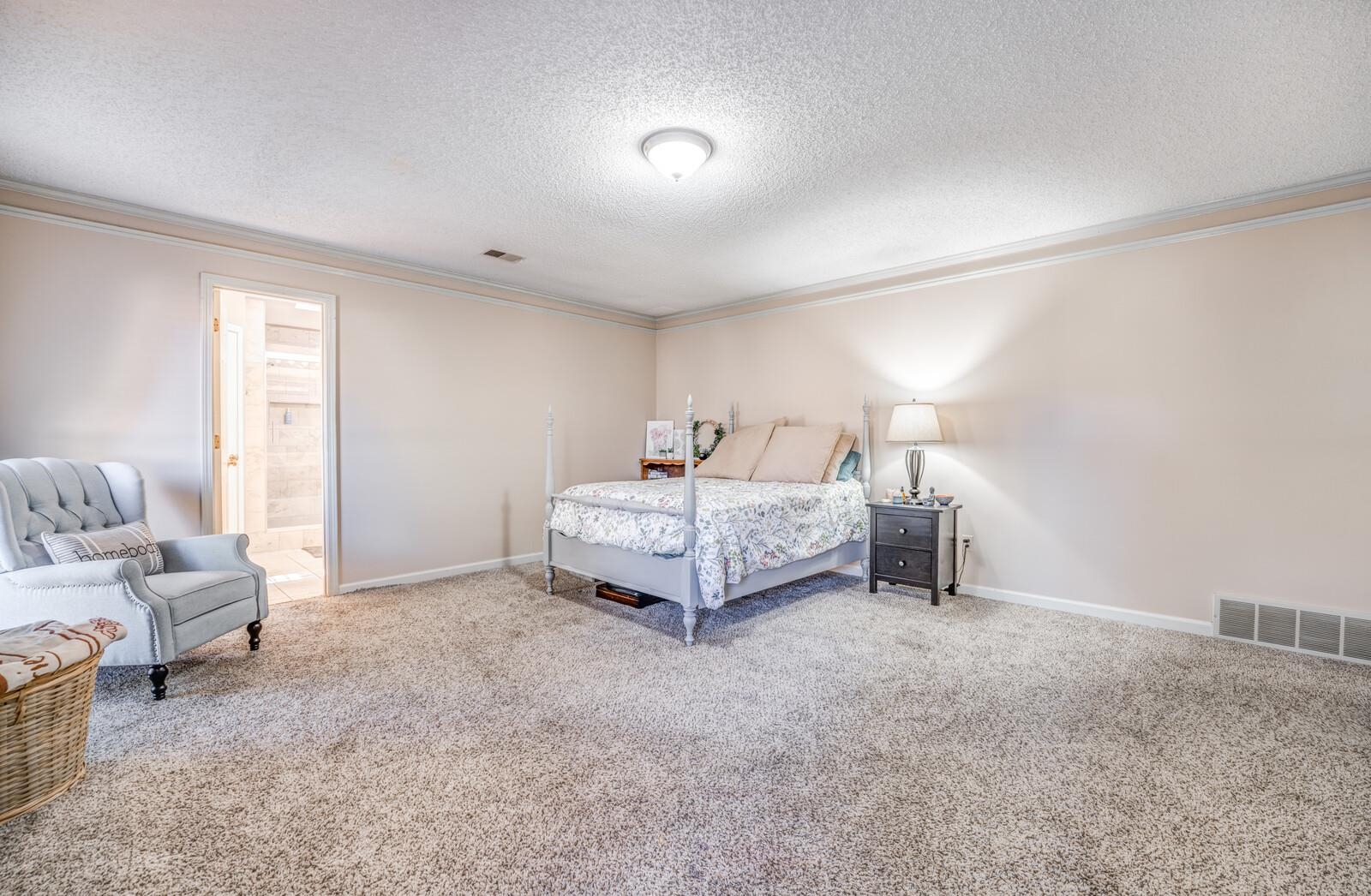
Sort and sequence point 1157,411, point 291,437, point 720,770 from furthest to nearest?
point 291,437 < point 1157,411 < point 720,770

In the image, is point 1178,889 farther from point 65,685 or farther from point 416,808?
point 65,685

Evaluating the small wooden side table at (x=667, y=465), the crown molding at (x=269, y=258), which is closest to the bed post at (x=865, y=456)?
the small wooden side table at (x=667, y=465)

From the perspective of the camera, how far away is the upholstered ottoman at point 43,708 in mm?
1685

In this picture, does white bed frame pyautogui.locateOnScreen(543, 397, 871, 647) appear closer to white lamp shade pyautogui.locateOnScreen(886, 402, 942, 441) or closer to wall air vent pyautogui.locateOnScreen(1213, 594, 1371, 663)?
white lamp shade pyautogui.locateOnScreen(886, 402, 942, 441)

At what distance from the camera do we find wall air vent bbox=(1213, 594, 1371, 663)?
9.59 ft

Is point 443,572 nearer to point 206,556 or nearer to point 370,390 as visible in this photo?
point 370,390

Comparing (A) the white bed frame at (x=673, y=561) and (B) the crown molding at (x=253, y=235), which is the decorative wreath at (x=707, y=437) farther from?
(B) the crown molding at (x=253, y=235)

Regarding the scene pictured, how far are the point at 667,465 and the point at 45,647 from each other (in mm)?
4319

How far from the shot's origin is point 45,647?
1822mm

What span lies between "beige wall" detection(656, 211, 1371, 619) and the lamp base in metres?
0.21

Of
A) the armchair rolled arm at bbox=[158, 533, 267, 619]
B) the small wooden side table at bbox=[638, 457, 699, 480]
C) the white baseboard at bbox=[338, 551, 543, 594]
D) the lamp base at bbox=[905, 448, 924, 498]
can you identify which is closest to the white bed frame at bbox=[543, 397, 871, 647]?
the lamp base at bbox=[905, 448, 924, 498]

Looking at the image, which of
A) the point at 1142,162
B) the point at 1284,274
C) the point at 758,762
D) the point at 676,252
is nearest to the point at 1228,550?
the point at 1284,274

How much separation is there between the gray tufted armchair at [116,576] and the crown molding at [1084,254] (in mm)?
4394

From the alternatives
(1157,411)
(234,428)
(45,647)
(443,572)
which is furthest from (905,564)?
(234,428)
